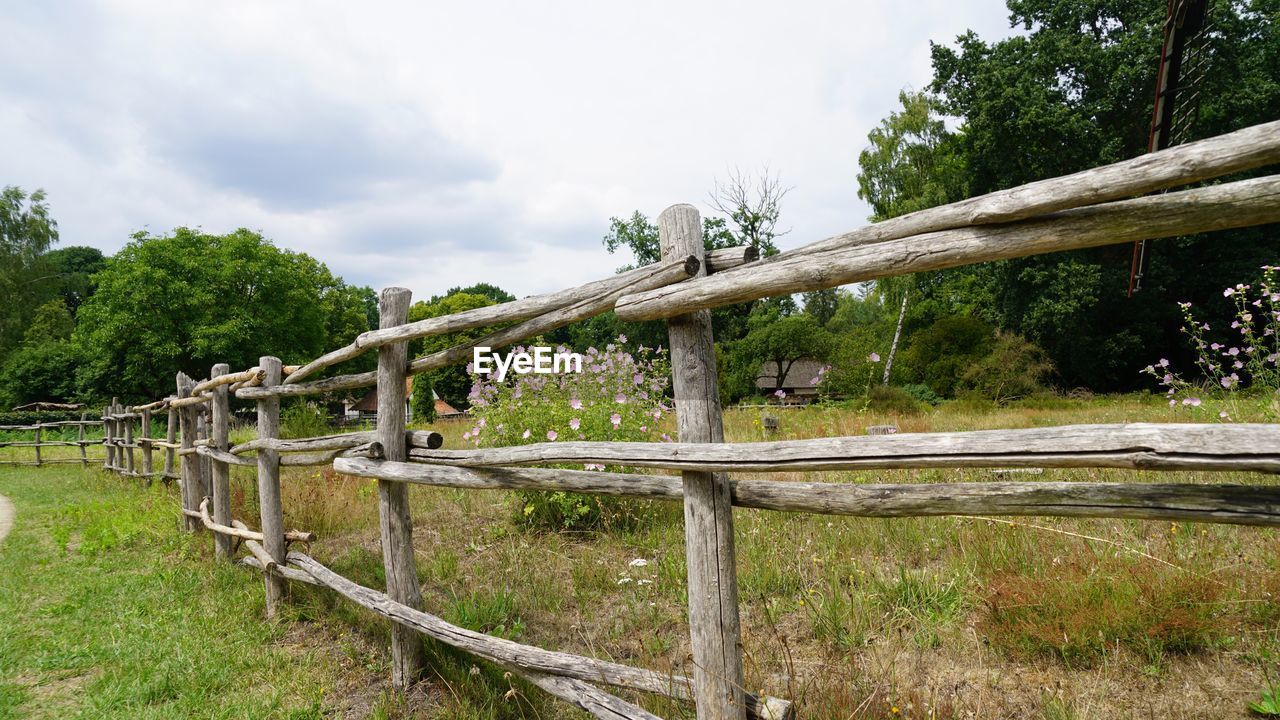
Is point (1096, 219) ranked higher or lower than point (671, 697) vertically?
higher

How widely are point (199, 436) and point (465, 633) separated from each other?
7.61 meters

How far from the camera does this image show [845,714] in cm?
256

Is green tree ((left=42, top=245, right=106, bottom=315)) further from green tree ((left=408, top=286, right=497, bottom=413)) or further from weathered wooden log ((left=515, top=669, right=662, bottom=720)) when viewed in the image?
weathered wooden log ((left=515, top=669, right=662, bottom=720))

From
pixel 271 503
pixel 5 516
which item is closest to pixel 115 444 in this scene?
pixel 5 516

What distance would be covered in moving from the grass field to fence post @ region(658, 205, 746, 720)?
1.24 ft

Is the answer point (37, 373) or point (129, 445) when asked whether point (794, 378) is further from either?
point (37, 373)

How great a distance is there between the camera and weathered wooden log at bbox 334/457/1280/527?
164cm

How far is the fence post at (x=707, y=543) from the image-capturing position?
241 cm

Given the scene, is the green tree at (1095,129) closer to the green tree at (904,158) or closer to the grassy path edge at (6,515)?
the green tree at (904,158)

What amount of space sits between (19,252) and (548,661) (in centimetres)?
3982

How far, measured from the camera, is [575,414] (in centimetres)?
630

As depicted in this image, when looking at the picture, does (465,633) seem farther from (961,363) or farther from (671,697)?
(961,363)

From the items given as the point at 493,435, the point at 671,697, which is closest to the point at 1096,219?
the point at 671,697

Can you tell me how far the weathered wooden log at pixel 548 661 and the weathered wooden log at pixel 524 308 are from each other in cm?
152
